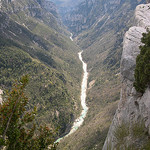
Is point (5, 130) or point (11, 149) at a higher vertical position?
point (5, 130)

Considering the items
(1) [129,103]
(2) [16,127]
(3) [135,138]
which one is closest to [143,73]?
(1) [129,103]

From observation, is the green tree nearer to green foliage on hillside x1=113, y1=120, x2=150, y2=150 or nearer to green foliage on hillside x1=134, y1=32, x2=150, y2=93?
green foliage on hillside x1=113, y1=120, x2=150, y2=150

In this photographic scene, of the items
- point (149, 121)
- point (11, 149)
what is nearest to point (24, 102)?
point (11, 149)

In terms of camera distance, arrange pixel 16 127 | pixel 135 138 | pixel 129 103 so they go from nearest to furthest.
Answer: pixel 16 127, pixel 135 138, pixel 129 103

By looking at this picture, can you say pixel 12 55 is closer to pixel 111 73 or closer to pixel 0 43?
pixel 0 43

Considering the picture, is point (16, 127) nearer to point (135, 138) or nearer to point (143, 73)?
point (135, 138)
